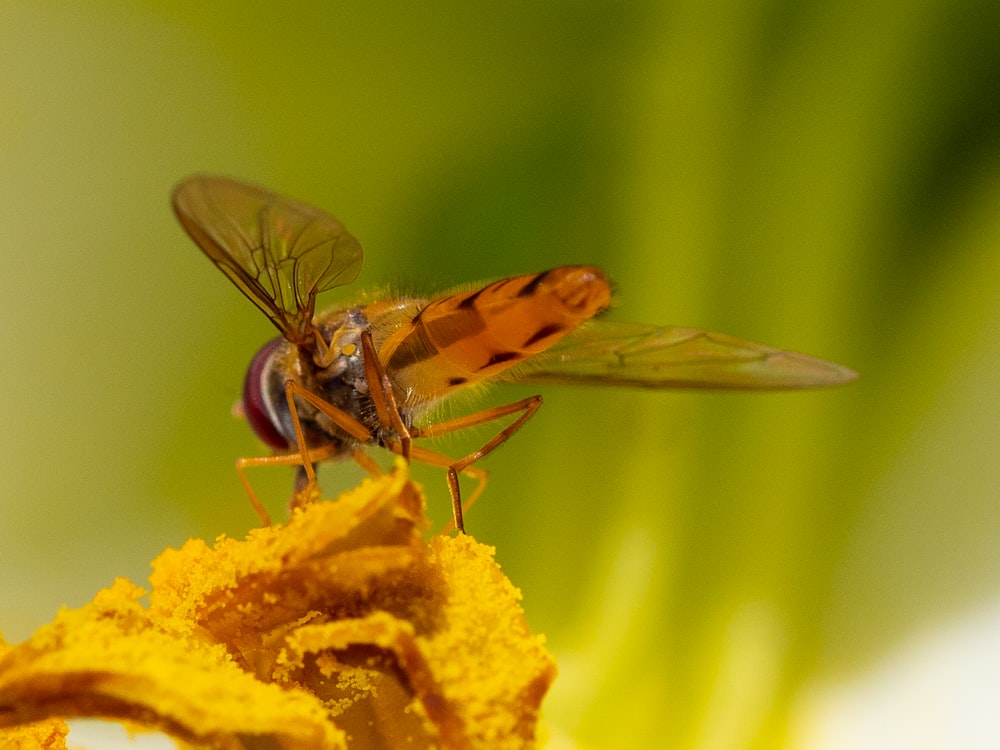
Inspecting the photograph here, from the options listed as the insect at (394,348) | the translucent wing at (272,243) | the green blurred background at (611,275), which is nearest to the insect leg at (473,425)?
the insect at (394,348)

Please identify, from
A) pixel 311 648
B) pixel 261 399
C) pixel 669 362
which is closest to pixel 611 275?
pixel 669 362

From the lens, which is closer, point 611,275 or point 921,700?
point 921,700

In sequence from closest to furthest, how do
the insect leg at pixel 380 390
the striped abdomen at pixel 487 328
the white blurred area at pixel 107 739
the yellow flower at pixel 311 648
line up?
1. the yellow flower at pixel 311 648
2. the striped abdomen at pixel 487 328
3. the insect leg at pixel 380 390
4. the white blurred area at pixel 107 739

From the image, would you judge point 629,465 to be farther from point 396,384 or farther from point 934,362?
point 396,384

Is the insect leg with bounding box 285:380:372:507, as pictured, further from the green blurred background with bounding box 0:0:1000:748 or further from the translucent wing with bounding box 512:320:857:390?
the green blurred background with bounding box 0:0:1000:748

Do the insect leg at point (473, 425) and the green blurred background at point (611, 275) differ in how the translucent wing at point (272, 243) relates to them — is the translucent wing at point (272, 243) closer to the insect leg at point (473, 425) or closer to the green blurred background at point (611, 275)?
the insect leg at point (473, 425)

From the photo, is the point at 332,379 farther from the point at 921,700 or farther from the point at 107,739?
the point at 921,700

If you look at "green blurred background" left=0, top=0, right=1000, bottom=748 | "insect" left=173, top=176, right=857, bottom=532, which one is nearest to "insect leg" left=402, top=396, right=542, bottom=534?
"insect" left=173, top=176, right=857, bottom=532
